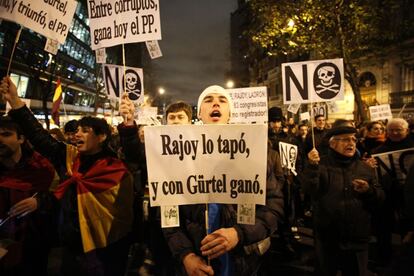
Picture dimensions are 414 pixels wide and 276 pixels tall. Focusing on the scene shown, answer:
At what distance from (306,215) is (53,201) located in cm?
626

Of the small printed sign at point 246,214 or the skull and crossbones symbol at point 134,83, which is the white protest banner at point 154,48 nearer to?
the small printed sign at point 246,214

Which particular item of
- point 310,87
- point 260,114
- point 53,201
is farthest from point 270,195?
point 260,114

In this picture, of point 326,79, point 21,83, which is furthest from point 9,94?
point 21,83

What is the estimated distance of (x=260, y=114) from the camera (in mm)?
8203

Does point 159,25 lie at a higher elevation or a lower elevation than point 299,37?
lower

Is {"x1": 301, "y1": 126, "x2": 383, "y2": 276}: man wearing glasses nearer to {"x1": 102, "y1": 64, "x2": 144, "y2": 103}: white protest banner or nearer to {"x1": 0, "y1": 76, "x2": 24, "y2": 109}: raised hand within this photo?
{"x1": 0, "y1": 76, "x2": 24, "y2": 109}: raised hand

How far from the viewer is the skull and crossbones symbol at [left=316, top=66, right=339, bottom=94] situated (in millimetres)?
5992

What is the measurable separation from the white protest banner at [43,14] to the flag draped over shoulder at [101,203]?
74.5 inches

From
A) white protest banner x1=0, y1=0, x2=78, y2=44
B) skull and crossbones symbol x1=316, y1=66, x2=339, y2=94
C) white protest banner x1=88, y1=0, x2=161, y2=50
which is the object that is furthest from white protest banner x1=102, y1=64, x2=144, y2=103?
skull and crossbones symbol x1=316, y1=66, x2=339, y2=94

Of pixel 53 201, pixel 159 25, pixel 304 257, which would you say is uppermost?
pixel 159 25

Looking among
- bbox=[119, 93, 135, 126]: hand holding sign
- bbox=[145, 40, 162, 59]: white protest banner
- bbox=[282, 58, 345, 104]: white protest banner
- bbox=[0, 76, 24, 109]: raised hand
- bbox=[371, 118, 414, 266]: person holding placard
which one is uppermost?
bbox=[145, 40, 162, 59]: white protest banner

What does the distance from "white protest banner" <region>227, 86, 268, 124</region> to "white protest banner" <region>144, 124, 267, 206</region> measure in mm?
5666

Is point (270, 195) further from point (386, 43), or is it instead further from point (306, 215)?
point (386, 43)

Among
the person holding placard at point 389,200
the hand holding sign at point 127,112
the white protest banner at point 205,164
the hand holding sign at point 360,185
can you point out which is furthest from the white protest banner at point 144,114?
the white protest banner at point 205,164
